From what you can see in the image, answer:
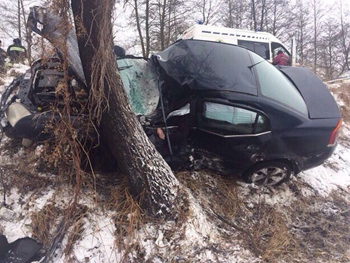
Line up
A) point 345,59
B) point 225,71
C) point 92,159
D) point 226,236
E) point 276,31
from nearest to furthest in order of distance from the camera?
point 226,236 → point 92,159 → point 225,71 → point 276,31 → point 345,59

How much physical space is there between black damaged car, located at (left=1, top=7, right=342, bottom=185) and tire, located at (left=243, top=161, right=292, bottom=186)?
0.01 m

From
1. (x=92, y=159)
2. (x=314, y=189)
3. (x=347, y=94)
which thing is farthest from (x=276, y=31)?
(x=92, y=159)

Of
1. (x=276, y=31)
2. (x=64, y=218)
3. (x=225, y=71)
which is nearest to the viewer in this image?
(x=64, y=218)

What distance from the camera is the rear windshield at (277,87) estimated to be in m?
3.42

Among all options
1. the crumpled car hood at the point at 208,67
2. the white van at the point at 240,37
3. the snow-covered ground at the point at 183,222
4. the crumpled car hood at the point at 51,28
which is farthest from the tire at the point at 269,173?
the white van at the point at 240,37

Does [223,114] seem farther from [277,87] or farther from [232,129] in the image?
[277,87]

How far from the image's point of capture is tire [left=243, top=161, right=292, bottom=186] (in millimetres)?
3482

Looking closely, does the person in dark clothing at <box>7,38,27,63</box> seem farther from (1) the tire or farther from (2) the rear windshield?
(1) the tire

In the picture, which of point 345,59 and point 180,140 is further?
point 345,59

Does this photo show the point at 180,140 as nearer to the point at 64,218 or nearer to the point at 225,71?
the point at 225,71

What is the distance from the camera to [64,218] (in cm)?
264

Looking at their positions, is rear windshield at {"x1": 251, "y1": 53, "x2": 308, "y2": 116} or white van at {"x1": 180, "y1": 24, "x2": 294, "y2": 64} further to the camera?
white van at {"x1": 180, "y1": 24, "x2": 294, "y2": 64}

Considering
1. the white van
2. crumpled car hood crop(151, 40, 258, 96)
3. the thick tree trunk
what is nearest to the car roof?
crumpled car hood crop(151, 40, 258, 96)

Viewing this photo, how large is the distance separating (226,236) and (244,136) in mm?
1123
